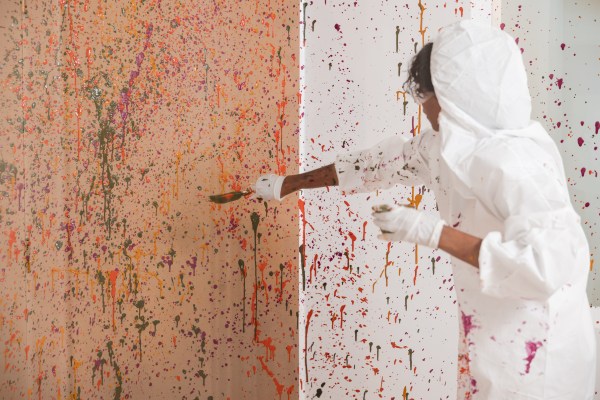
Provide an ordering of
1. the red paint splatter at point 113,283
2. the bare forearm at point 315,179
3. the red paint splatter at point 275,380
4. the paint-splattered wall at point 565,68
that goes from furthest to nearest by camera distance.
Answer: the paint-splattered wall at point 565,68, the red paint splatter at point 275,380, the bare forearm at point 315,179, the red paint splatter at point 113,283

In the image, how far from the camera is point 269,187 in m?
1.48

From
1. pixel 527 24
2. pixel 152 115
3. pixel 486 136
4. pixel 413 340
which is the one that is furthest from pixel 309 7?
pixel 413 340

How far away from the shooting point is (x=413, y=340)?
1.76 metres

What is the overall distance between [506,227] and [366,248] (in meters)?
0.80

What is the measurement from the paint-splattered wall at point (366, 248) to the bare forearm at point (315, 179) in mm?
230

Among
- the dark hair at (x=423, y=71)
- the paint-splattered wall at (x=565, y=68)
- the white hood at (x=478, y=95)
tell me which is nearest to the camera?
the white hood at (x=478, y=95)

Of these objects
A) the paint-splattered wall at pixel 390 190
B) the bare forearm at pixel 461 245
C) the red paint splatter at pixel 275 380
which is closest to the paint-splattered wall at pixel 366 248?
the paint-splattered wall at pixel 390 190

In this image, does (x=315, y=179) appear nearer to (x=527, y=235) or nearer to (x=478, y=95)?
(x=478, y=95)

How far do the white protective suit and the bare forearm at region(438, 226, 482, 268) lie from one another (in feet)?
0.08

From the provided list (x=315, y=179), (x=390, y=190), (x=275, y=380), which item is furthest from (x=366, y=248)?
(x=275, y=380)

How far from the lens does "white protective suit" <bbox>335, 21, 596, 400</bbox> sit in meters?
0.94

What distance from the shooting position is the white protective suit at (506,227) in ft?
3.07

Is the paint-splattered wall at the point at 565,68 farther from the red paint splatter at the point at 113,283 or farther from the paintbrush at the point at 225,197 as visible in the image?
the red paint splatter at the point at 113,283

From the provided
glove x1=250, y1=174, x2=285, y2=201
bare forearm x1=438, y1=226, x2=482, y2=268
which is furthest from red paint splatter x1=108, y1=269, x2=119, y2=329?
bare forearm x1=438, y1=226, x2=482, y2=268
